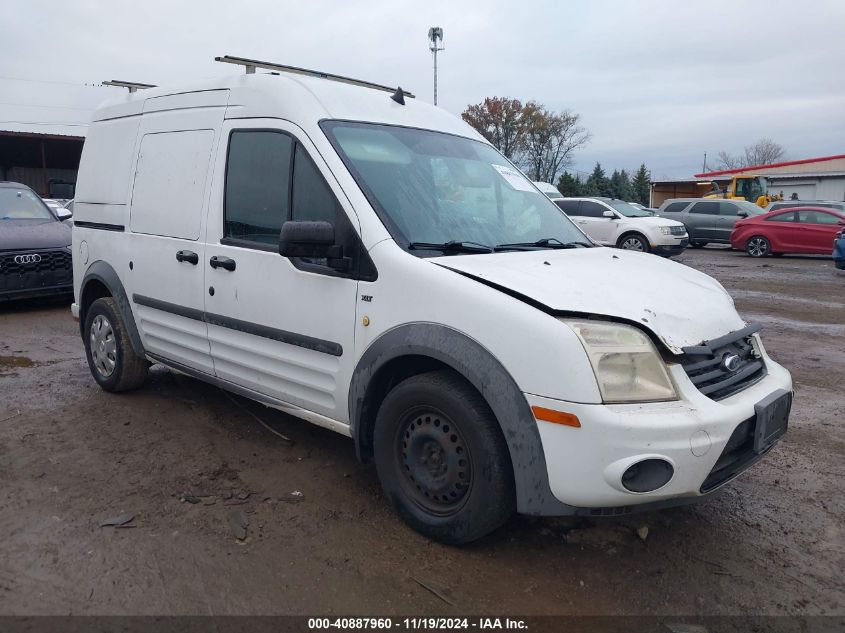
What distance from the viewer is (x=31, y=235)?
351 inches

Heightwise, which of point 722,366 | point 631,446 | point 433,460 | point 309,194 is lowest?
point 433,460

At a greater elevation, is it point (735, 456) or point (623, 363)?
point (623, 363)

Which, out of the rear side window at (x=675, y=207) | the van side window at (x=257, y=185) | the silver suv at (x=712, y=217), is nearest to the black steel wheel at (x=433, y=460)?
the van side window at (x=257, y=185)

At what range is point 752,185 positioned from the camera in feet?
112

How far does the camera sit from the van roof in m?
3.70

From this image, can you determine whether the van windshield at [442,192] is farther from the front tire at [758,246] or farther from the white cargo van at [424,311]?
the front tire at [758,246]

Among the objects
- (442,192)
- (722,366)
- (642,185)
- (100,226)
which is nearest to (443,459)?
(722,366)

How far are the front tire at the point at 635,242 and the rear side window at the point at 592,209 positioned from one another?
1052mm

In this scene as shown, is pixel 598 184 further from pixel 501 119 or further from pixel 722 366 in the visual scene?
pixel 722 366

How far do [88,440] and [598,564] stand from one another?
320cm

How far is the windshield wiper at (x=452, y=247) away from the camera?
3275 millimetres

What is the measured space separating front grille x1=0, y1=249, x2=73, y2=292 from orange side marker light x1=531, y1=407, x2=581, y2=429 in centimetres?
808

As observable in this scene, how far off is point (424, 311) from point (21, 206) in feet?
Result: 29.3

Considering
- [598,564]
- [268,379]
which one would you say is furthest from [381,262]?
[598,564]
